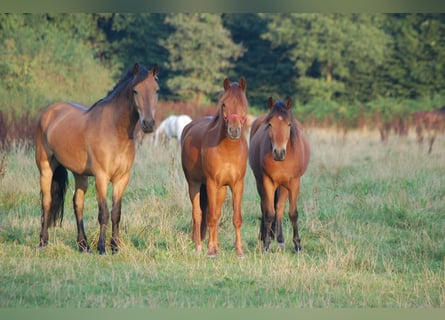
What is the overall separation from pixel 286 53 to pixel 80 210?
25060 millimetres

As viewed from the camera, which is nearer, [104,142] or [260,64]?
[104,142]

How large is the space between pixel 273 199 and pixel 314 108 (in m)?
22.2

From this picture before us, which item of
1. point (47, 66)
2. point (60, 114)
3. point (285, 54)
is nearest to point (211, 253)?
point (60, 114)

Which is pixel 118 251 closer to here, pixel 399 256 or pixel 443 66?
pixel 399 256

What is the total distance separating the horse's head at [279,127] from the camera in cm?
783

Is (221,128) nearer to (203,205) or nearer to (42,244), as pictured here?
(203,205)

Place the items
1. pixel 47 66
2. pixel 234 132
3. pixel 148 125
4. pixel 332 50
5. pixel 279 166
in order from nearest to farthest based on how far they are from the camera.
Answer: pixel 234 132, pixel 148 125, pixel 279 166, pixel 47 66, pixel 332 50

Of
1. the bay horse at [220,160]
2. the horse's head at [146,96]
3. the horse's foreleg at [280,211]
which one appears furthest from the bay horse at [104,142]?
the horse's foreleg at [280,211]

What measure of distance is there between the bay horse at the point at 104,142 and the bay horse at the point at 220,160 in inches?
26.4

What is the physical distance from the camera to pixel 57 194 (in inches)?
344

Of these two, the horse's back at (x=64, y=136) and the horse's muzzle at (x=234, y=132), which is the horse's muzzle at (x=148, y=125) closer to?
the horse's muzzle at (x=234, y=132)

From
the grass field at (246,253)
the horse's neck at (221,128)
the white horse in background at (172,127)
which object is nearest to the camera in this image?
the grass field at (246,253)

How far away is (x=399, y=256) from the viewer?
7914mm

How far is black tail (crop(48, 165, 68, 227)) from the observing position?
8.68 m
